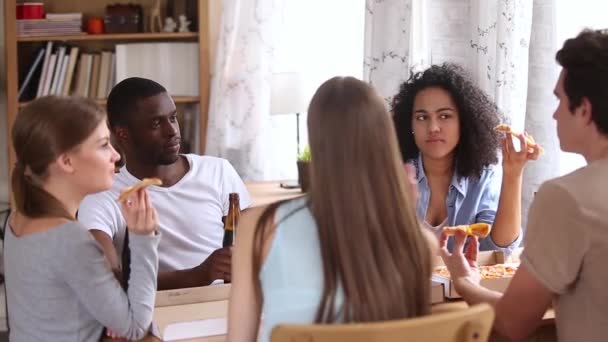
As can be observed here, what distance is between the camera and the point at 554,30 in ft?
9.29

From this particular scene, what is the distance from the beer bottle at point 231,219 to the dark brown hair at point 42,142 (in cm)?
62

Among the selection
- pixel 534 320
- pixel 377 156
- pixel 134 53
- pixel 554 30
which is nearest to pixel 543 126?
pixel 554 30

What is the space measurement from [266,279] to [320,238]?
0.12 m

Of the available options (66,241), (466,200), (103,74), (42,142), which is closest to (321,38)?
(103,74)

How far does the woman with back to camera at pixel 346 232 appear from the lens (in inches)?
53.0

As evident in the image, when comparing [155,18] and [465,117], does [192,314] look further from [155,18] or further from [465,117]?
[155,18]

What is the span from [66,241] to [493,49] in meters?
1.75

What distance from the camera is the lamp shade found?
386 centimetres

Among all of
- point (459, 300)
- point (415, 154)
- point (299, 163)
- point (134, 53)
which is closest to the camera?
point (459, 300)

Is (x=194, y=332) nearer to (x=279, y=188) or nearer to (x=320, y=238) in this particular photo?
(x=320, y=238)

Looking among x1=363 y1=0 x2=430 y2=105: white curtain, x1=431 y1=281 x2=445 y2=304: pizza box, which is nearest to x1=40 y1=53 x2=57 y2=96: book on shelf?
x1=363 y1=0 x2=430 y2=105: white curtain

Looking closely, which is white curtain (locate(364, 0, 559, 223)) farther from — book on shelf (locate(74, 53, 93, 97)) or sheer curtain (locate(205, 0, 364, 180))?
book on shelf (locate(74, 53, 93, 97))

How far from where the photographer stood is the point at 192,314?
1787 mm

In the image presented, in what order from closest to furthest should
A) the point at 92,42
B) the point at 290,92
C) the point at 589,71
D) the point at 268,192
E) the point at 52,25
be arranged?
the point at 589,71 < the point at 268,192 < the point at 290,92 < the point at 52,25 < the point at 92,42
